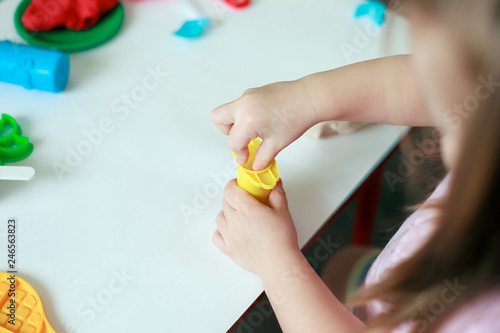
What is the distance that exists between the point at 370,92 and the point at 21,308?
44 centimetres

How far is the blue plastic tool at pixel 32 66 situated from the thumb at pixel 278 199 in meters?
0.32

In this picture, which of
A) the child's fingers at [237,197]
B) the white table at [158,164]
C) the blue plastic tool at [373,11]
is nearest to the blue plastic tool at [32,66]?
the white table at [158,164]

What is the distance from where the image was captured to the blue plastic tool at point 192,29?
2.31 ft

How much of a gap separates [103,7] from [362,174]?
441 millimetres

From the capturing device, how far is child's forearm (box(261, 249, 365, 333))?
1.61 feet

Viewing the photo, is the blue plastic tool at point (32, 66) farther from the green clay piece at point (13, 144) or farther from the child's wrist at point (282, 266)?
the child's wrist at point (282, 266)

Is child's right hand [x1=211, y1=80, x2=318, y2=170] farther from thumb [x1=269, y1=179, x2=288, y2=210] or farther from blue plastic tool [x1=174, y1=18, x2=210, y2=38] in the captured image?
blue plastic tool [x1=174, y1=18, x2=210, y2=38]

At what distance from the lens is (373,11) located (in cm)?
73

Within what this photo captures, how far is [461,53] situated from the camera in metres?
0.32

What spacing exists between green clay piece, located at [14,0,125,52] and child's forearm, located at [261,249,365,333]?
0.42m

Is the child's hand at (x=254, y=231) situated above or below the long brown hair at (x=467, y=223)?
below

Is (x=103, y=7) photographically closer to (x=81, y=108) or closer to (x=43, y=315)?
(x=81, y=108)

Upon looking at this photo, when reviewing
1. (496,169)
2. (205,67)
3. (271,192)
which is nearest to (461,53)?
(496,169)

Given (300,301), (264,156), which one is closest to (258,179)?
(264,156)
